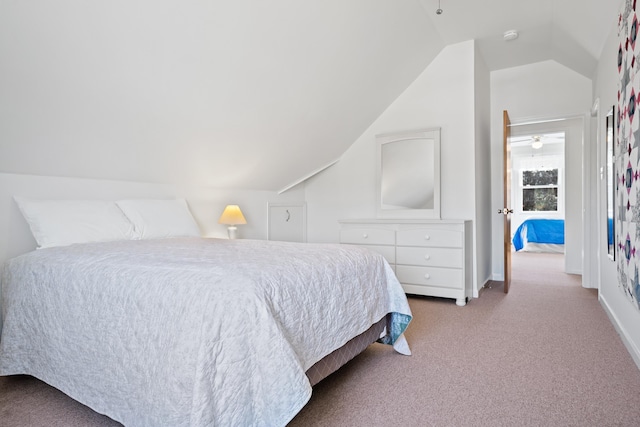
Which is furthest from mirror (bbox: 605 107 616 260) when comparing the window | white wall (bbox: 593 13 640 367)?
the window

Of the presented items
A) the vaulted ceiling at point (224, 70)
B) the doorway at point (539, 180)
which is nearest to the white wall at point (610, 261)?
the vaulted ceiling at point (224, 70)

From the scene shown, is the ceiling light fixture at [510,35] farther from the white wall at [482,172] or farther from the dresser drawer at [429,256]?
the dresser drawer at [429,256]

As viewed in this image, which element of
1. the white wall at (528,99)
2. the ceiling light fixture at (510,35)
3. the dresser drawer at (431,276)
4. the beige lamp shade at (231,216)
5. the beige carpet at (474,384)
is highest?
the ceiling light fixture at (510,35)

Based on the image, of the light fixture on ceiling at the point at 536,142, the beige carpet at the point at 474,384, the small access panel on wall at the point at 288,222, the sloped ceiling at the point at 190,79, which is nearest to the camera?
the beige carpet at the point at 474,384

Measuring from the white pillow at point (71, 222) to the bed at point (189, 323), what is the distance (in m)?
0.14

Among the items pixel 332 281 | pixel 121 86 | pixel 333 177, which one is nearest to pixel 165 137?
pixel 121 86

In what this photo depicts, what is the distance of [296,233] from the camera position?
189 inches

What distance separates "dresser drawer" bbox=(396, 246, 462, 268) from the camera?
11.1 feet

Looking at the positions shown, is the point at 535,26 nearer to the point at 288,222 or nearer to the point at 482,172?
the point at 482,172

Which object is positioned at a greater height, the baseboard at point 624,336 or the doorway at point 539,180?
the doorway at point 539,180

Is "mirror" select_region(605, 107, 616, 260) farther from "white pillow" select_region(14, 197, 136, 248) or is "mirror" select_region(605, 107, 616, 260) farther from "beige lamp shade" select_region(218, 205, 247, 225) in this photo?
"white pillow" select_region(14, 197, 136, 248)

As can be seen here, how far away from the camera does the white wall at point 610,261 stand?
2.22 metres

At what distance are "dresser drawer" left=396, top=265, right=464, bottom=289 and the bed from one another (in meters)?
1.41

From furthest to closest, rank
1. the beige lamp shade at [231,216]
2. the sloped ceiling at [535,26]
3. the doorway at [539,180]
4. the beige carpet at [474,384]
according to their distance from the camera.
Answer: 1. the doorway at [539,180]
2. the beige lamp shade at [231,216]
3. the sloped ceiling at [535,26]
4. the beige carpet at [474,384]
